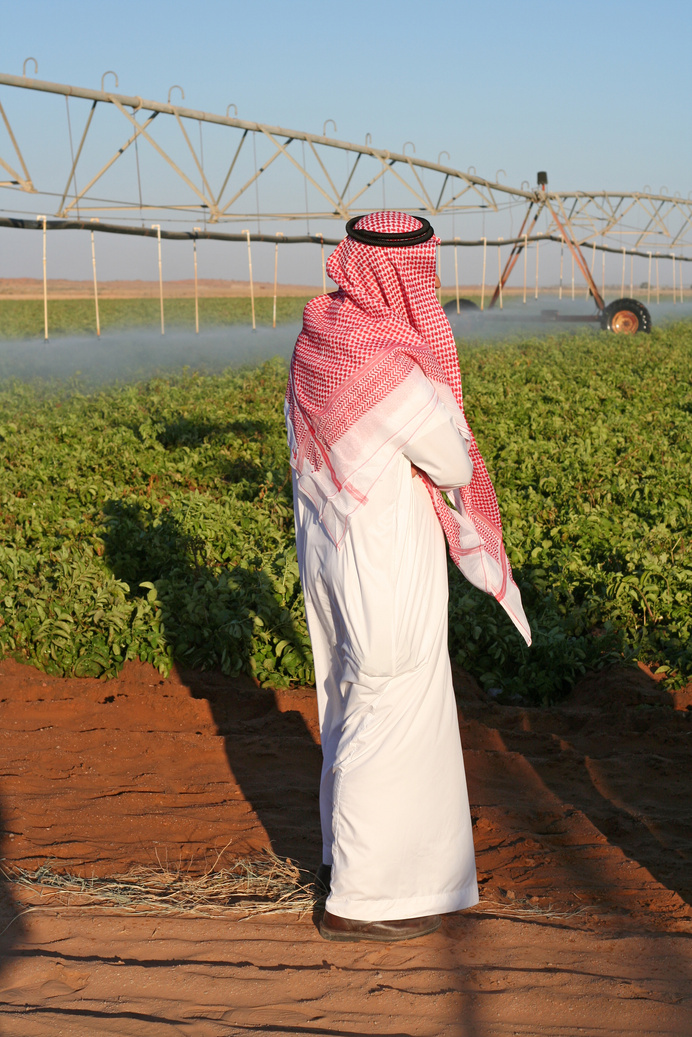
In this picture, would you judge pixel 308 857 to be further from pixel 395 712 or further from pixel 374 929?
pixel 395 712

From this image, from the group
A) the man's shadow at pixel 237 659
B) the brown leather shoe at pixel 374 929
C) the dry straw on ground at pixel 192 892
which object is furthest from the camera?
the man's shadow at pixel 237 659

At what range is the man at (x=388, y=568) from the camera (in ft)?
7.96

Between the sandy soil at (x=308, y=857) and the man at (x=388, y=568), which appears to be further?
the man at (x=388, y=568)

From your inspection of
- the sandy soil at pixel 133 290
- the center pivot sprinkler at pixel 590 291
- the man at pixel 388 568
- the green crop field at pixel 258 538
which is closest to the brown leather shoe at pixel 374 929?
the man at pixel 388 568

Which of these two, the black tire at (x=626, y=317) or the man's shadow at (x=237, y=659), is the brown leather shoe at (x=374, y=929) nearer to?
the man's shadow at (x=237, y=659)

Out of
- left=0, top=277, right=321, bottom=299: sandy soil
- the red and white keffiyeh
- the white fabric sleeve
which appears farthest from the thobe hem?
left=0, top=277, right=321, bottom=299: sandy soil

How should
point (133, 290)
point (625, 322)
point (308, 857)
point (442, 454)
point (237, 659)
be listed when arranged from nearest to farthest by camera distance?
1. point (442, 454)
2. point (308, 857)
3. point (237, 659)
4. point (625, 322)
5. point (133, 290)

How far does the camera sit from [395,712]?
2494 millimetres

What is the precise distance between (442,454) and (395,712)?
0.70 m

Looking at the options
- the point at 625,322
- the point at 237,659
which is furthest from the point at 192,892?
the point at 625,322

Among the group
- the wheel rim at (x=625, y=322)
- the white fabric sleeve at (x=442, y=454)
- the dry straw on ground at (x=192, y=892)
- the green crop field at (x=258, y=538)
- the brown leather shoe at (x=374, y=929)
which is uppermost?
the wheel rim at (x=625, y=322)

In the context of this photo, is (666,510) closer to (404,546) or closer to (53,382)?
(404,546)

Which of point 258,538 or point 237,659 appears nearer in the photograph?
point 237,659

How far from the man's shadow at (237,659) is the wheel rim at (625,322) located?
19144 mm
